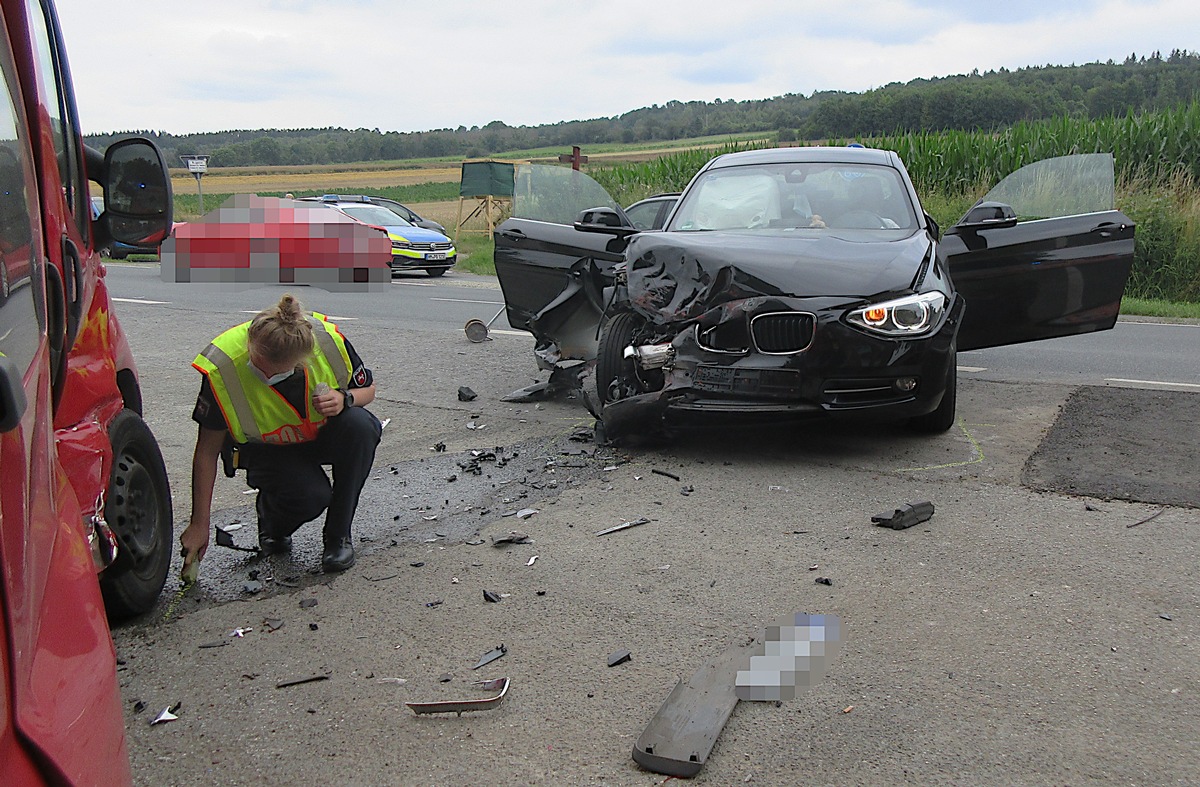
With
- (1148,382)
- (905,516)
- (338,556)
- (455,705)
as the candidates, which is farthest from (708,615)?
(1148,382)

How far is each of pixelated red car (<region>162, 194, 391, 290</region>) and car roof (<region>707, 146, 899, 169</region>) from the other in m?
4.20

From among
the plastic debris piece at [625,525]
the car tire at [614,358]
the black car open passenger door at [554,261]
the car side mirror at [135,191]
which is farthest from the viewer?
the black car open passenger door at [554,261]

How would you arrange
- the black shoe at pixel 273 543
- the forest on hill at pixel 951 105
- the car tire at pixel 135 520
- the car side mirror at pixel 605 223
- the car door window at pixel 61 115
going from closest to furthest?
the car door window at pixel 61 115 < the car tire at pixel 135 520 < the black shoe at pixel 273 543 < the car side mirror at pixel 605 223 < the forest on hill at pixel 951 105

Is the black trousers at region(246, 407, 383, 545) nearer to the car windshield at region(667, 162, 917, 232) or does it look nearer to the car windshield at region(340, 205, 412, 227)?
the car windshield at region(667, 162, 917, 232)

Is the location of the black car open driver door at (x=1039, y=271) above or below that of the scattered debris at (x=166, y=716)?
above

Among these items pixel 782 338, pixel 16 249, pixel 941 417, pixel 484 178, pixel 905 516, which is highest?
pixel 484 178

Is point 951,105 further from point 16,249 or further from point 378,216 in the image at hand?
point 16,249

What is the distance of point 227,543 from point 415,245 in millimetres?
17444

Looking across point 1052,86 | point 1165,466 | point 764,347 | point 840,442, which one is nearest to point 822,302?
point 764,347

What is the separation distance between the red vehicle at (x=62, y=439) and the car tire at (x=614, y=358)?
3009 mm

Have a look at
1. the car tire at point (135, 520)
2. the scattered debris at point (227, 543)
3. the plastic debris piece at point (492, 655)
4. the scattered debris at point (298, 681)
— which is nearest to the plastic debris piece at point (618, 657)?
the plastic debris piece at point (492, 655)

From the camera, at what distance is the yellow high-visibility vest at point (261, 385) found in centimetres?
430

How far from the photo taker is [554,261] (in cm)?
799

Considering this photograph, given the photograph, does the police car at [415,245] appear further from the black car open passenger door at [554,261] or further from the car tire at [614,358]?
the car tire at [614,358]
